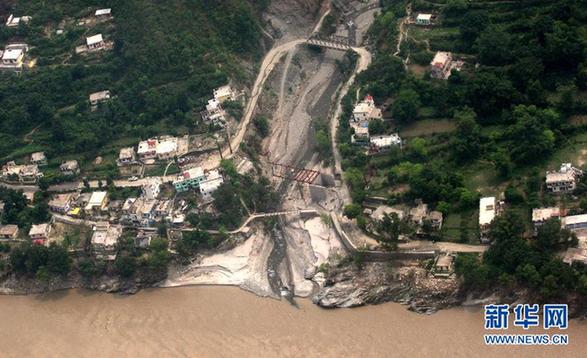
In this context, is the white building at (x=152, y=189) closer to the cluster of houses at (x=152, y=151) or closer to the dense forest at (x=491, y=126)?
the cluster of houses at (x=152, y=151)

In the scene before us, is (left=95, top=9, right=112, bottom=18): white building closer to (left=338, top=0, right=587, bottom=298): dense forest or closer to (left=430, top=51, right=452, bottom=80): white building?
(left=338, top=0, right=587, bottom=298): dense forest

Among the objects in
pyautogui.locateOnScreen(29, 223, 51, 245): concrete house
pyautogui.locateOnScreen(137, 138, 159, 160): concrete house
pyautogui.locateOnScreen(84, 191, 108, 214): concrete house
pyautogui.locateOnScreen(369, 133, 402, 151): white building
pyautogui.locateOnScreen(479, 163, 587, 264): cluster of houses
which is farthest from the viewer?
pyautogui.locateOnScreen(137, 138, 159, 160): concrete house

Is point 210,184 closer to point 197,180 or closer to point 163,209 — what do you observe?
point 197,180

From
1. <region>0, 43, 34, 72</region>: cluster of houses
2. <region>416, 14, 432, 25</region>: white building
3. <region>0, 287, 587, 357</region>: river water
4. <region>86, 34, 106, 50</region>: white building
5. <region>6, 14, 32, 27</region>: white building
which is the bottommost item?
<region>0, 287, 587, 357</region>: river water

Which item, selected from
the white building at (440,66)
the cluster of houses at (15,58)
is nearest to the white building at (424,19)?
the white building at (440,66)

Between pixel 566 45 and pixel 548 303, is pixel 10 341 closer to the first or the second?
pixel 548 303

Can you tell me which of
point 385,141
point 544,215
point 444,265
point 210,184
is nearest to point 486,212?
point 544,215

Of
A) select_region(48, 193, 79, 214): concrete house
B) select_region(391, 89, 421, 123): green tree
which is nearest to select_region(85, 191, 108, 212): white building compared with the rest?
select_region(48, 193, 79, 214): concrete house

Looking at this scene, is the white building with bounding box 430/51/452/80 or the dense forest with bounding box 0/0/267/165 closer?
the white building with bounding box 430/51/452/80
